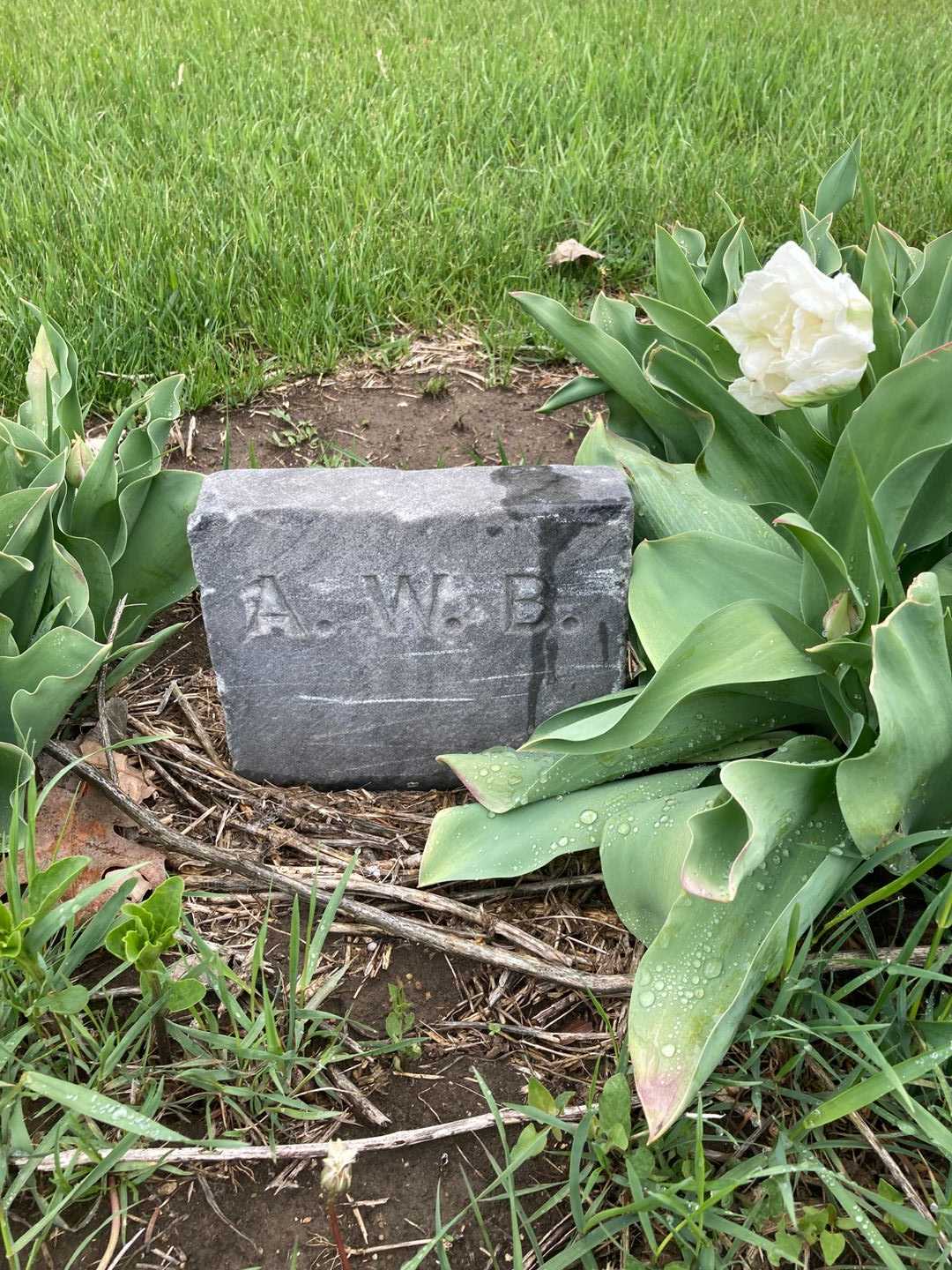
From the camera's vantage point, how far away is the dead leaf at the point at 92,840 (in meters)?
1.67

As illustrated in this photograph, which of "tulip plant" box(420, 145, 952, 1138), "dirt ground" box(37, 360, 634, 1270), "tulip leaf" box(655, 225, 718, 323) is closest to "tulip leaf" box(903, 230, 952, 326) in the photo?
"tulip plant" box(420, 145, 952, 1138)

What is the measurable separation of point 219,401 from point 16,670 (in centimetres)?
126

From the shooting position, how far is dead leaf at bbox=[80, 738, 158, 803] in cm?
181

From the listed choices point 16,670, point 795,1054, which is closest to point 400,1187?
point 795,1054

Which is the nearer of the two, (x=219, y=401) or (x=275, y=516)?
(x=275, y=516)

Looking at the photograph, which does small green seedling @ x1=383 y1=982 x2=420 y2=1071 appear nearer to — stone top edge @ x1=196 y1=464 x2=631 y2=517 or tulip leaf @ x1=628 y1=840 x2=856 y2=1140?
tulip leaf @ x1=628 y1=840 x2=856 y2=1140

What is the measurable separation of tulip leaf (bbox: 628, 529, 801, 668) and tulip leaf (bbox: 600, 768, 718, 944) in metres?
0.28

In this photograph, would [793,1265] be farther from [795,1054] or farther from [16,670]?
[16,670]

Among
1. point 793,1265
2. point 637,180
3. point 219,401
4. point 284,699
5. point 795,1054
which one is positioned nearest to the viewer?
point 793,1265

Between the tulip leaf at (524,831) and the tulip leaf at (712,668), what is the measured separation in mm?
131

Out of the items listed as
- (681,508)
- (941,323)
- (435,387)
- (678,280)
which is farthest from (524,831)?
(435,387)

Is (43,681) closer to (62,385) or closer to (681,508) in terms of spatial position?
(62,385)

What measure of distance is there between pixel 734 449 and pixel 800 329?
48cm

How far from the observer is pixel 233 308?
288cm
